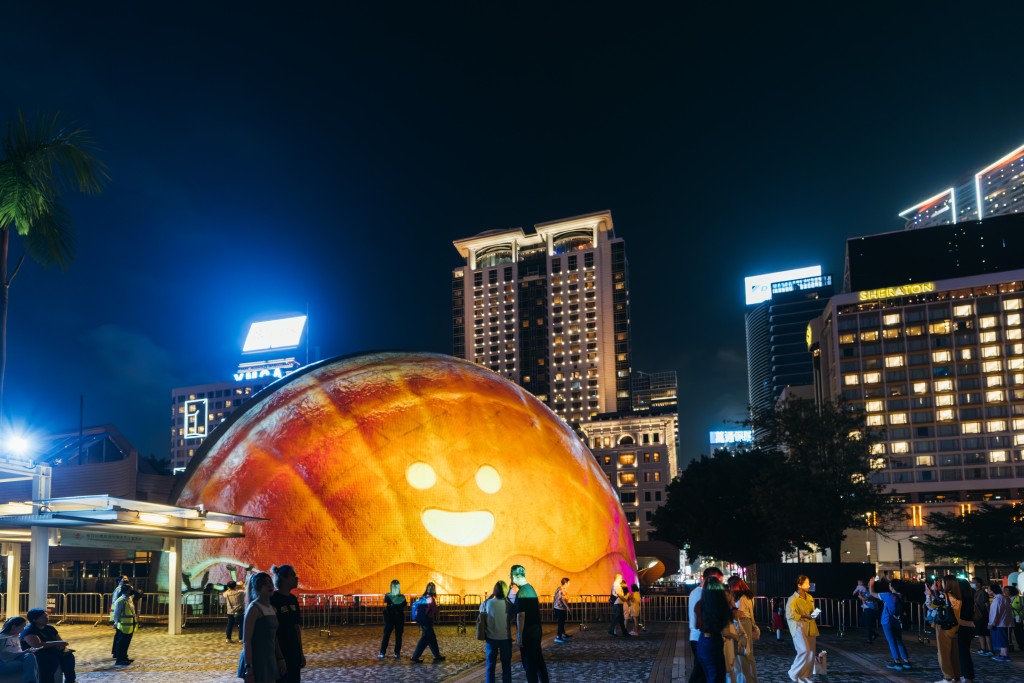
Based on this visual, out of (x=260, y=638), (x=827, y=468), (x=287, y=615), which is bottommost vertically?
(x=260, y=638)

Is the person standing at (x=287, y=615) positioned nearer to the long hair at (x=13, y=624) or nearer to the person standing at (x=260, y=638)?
the person standing at (x=260, y=638)

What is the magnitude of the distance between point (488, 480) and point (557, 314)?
161254mm

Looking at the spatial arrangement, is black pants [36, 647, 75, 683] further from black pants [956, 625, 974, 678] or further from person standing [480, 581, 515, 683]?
black pants [956, 625, 974, 678]

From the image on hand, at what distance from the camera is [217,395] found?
175 metres

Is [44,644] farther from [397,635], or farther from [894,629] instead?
[894,629]

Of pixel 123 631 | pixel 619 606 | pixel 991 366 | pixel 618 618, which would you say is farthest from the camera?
pixel 991 366

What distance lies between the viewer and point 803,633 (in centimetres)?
1396

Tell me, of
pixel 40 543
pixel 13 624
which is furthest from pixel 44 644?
pixel 40 543

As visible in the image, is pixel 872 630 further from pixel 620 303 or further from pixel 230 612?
pixel 620 303

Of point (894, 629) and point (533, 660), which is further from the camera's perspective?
point (894, 629)

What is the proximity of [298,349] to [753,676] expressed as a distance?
12166 cm

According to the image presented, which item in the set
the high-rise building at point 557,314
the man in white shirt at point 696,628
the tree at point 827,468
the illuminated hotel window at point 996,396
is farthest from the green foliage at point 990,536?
the high-rise building at point 557,314

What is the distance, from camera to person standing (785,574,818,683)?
13914mm

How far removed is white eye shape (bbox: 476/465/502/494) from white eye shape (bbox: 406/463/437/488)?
55.3 inches
